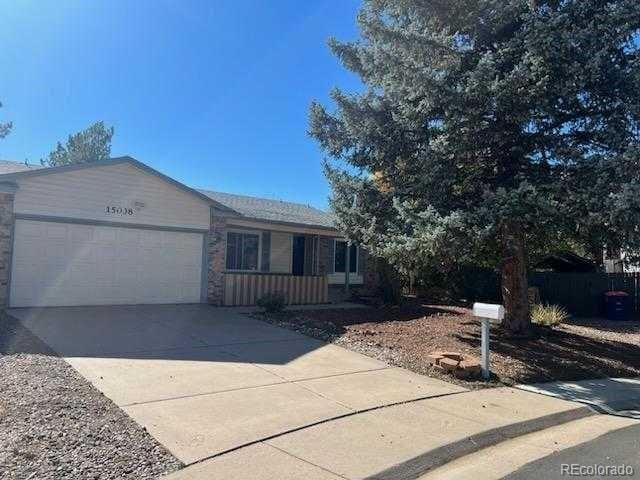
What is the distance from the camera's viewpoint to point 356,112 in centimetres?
1159

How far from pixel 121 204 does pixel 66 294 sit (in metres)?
2.65

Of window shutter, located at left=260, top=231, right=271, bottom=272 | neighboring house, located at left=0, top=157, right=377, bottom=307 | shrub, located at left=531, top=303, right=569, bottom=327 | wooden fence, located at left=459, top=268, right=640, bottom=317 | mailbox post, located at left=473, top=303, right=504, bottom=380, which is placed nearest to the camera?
mailbox post, located at left=473, top=303, right=504, bottom=380

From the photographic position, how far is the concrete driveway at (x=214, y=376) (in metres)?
5.32

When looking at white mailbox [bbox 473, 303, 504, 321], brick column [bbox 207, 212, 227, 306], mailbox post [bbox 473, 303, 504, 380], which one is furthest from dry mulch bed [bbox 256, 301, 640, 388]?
brick column [bbox 207, 212, 227, 306]

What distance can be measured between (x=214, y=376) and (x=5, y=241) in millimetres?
7494

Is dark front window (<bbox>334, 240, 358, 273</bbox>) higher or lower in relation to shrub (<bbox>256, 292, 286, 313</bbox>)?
higher

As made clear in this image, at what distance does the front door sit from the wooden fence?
656 cm

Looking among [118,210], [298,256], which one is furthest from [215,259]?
[298,256]

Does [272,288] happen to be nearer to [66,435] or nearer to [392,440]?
[392,440]

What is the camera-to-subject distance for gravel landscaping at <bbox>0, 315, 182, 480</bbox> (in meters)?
4.11

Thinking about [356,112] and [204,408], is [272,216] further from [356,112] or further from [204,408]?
[204,408]

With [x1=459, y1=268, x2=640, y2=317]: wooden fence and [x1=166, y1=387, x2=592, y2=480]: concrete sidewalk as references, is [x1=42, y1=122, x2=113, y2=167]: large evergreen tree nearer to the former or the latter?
[x1=459, y1=268, x2=640, y2=317]: wooden fence

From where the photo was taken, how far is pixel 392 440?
5145 mm

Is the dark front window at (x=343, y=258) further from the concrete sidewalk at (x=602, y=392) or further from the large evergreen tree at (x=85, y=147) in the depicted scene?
the large evergreen tree at (x=85, y=147)
